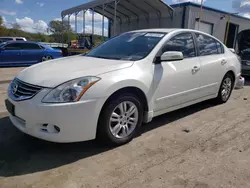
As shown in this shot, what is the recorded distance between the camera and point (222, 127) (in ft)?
12.6

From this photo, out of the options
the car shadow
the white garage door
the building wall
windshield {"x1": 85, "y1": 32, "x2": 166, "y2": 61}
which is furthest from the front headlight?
the white garage door

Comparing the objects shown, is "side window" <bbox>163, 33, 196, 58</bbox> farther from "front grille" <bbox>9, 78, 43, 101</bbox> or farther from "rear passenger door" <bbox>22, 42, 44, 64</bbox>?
"rear passenger door" <bbox>22, 42, 44, 64</bbox>

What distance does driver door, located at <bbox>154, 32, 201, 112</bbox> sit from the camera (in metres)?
3.45

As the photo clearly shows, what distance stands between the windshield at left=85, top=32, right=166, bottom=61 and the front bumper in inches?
42.3

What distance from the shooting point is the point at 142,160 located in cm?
277

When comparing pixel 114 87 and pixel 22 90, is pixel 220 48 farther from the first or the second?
pixel 22 90

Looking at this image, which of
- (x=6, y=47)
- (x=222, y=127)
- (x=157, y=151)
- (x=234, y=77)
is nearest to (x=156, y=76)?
(x=157, y=151)

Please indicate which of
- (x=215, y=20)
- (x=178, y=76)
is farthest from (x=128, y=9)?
(x=178, y=76)

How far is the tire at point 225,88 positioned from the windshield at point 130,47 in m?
2.06

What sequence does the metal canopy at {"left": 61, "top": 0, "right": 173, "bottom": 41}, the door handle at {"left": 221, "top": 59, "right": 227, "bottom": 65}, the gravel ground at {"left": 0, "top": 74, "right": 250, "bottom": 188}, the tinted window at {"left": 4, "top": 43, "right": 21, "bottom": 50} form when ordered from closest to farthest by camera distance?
the gravel ground at {"left": 0, "top": 74, "right": 250, "bottom": 188} < the door handle at {"left": 221, "top": 59, "right": 227, "bottom": 65} < the tinted window at {"left": 4, "top": 43, "right": 21, "bottom": 50} < the metal canopy at {"left": 61, "top": 0, "right": 173, "bottom": 41}

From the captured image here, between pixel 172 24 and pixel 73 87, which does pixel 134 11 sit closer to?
pixel 172 24

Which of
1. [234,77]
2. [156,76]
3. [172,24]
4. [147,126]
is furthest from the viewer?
[172,24]

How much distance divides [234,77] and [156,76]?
279cm

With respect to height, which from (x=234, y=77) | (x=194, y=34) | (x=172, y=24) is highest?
(x=172, y=24)
